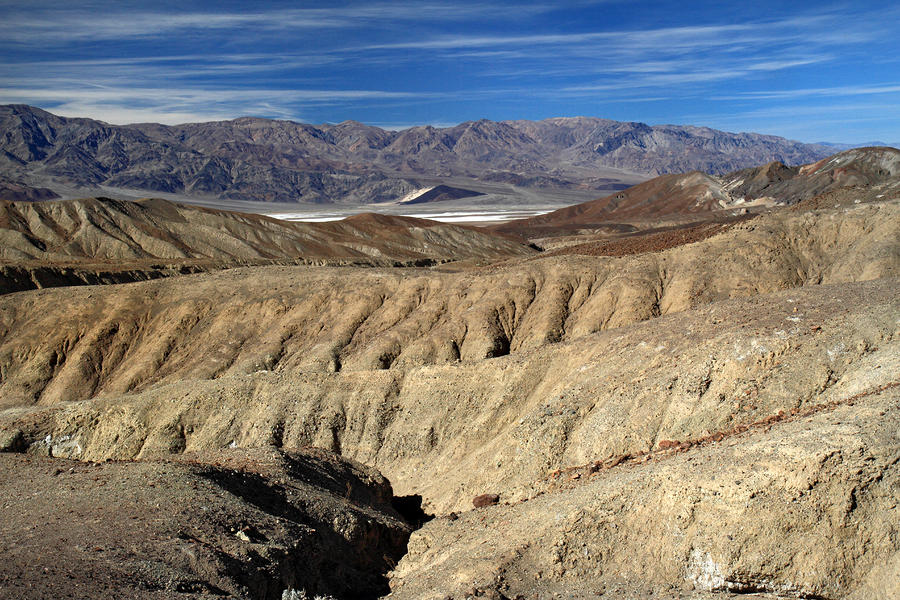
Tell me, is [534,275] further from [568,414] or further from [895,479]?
[895,479]

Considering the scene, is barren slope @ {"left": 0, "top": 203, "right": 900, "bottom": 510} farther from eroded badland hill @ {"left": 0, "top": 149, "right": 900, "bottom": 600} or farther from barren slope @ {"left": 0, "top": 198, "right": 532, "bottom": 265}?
barren slope @ {"left": 0, "top": 198, "right": 532, "bottom": 265}

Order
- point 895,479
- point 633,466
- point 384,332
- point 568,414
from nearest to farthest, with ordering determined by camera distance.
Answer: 1. point 895,479
2. point 633,466
3. point 568,414
4. point 384,332

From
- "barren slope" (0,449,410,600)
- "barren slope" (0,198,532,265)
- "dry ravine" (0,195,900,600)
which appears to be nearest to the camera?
"barren slope" (0,449,410,600)

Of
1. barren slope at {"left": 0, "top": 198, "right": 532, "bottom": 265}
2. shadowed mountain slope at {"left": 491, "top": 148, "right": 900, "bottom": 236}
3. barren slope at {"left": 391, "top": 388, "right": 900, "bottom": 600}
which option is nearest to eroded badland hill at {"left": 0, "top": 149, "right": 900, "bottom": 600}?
barren slope at {"left": 391, "top": 388, "right": 900, "bottom": 600}

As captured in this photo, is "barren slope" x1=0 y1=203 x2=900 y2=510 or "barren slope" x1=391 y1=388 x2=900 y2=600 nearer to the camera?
"barren slope" x1=391 y1=388 x2=900 y2=600

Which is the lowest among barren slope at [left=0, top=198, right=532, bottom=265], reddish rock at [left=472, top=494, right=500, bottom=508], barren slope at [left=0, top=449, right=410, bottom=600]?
reddish rock at [left=472, top=494, right=500, bottom=508]

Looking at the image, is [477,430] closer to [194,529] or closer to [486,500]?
[486,500]

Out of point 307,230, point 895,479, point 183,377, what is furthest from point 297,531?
point 307,230

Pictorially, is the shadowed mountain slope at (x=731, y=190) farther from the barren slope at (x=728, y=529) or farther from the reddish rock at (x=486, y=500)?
the barren slope at (x=728, y=529)
